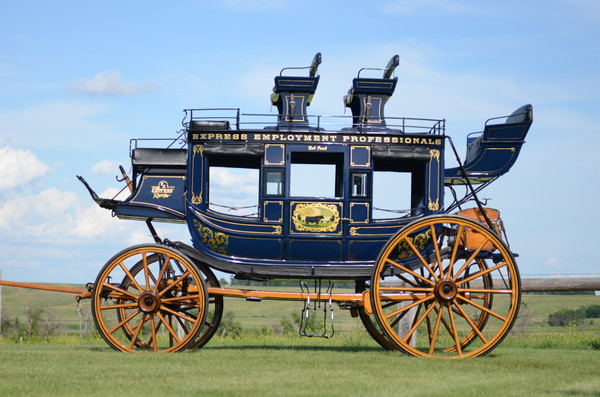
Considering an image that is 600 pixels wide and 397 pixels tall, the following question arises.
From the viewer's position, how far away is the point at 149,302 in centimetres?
1167

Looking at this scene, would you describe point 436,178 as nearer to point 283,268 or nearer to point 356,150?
point 356,150

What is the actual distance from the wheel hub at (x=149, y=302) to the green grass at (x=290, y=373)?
0.70 meters

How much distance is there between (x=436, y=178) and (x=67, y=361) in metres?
→ 6.15

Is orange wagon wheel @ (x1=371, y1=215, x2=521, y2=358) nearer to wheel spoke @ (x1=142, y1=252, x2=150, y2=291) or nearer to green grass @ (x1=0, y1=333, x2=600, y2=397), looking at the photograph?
green grass @ (x1=0, y1=333, x2=600, y2=397)

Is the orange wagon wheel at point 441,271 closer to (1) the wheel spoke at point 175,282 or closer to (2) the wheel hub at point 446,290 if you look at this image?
(2) the wheel hub at point 446,290

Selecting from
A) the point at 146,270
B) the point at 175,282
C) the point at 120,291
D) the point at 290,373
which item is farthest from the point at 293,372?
the point at 120,291

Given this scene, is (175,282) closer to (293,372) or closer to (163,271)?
(163,271)

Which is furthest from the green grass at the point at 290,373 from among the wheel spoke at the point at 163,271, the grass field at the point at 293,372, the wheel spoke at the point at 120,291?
the wheel spoke at the point at 163,271

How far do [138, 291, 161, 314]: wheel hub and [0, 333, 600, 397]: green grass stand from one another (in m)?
0.70

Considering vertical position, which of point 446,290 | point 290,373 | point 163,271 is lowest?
point 290,373

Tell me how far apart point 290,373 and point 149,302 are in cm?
304

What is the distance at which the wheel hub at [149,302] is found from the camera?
38.1 feet

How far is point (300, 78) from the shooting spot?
42.0 ft

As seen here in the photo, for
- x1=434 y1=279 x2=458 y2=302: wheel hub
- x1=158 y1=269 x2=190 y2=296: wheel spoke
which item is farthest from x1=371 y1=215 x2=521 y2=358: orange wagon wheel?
x1=158 y1=269 x2=190 y2=296: wheel spoke
